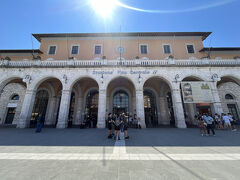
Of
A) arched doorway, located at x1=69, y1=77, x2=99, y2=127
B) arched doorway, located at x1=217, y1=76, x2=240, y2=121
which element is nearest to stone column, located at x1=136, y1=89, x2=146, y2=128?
arched doorway, located at x1=69, y1=77, x2=99, y2=127

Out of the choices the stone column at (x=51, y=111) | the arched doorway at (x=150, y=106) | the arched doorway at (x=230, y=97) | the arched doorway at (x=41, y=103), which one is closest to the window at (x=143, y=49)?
the arched doorway at (x=150, y=106)

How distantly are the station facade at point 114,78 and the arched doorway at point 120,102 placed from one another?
0.17 meters

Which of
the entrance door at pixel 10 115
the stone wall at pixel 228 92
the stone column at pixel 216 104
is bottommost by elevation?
the entrance door at pixel 10 115

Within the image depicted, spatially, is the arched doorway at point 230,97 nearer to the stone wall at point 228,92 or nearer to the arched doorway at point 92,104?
the stone wall at point 228,92

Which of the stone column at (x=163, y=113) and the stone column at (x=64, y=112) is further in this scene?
the stone column at (x=163, y=113)

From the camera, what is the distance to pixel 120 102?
55.3 feet

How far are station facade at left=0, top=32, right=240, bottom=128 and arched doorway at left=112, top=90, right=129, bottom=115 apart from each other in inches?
6.6

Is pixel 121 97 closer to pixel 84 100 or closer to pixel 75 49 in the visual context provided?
pixel 84 100

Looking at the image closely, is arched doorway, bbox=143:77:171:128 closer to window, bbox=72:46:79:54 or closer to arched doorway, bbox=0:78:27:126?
window, bbox=72:46:79:54

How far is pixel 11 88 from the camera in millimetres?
17438

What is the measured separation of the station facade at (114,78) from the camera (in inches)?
485
